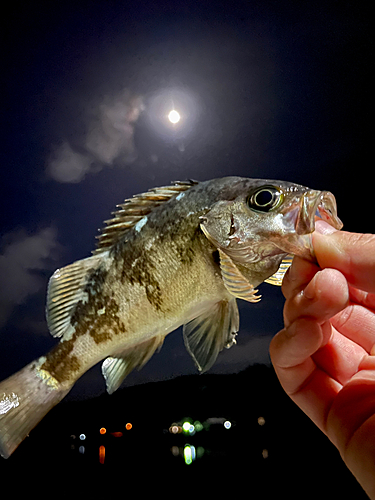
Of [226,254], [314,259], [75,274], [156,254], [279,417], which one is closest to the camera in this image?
[314,259]

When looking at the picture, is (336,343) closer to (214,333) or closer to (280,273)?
(280,273)

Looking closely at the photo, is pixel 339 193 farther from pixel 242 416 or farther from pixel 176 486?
pixel 176 486

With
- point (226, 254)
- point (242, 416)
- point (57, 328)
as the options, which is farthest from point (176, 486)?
point (226, 254)

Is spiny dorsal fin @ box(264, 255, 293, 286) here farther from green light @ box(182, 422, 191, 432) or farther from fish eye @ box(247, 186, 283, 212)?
green light @ box(182, 422, 191, 432)

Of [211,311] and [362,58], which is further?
[362,58]

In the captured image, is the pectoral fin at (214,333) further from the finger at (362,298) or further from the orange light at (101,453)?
the orange light at (101,453)

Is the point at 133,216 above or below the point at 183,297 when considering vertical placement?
above

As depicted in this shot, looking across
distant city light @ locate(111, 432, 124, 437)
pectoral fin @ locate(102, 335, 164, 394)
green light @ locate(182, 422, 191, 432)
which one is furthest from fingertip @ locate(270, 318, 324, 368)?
distant city light @ locate(111, 432, 124, 437)

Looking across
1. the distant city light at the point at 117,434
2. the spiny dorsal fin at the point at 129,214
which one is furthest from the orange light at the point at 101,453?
the spiny dorsal fin at the point at 129,214

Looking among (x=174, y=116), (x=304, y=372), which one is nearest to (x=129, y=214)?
(x=304, y=372)
